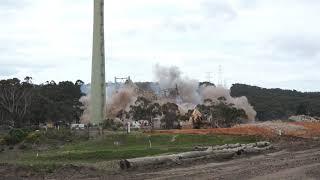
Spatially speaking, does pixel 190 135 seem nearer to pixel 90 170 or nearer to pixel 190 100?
pixel 90 170

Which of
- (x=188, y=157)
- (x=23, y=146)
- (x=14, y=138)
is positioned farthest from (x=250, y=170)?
(x=14, y=138)

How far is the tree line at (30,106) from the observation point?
313 feet

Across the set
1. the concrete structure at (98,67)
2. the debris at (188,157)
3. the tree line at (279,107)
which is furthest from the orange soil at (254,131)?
the tree line at (279,107)

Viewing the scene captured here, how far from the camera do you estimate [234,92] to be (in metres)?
186

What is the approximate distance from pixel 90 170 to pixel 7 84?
74643 mm

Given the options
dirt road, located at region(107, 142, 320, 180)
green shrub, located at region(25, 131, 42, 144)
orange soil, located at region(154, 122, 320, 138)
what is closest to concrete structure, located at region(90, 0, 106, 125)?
orange soil, located at region(154, 122, 320, 138)

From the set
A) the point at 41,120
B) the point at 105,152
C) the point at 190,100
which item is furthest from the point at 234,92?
the point at 105,152

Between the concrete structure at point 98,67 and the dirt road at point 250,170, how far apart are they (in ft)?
190

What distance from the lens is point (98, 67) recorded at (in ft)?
294

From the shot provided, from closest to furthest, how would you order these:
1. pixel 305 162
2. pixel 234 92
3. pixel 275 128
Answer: pixel 305 162
pixel 275 128
pixel 234 92

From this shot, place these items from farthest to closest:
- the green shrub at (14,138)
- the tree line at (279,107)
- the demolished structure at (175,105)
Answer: the tree line at (279,107) → the demolished structure at (175,105) → the green shrub at (14,138)

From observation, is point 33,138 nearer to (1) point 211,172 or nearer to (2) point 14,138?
(2) point 14,138

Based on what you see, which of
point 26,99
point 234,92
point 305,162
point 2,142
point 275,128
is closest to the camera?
point 305,162

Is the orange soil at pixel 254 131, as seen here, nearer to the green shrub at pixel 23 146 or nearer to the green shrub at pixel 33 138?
the green shrub at pixel 33 138
